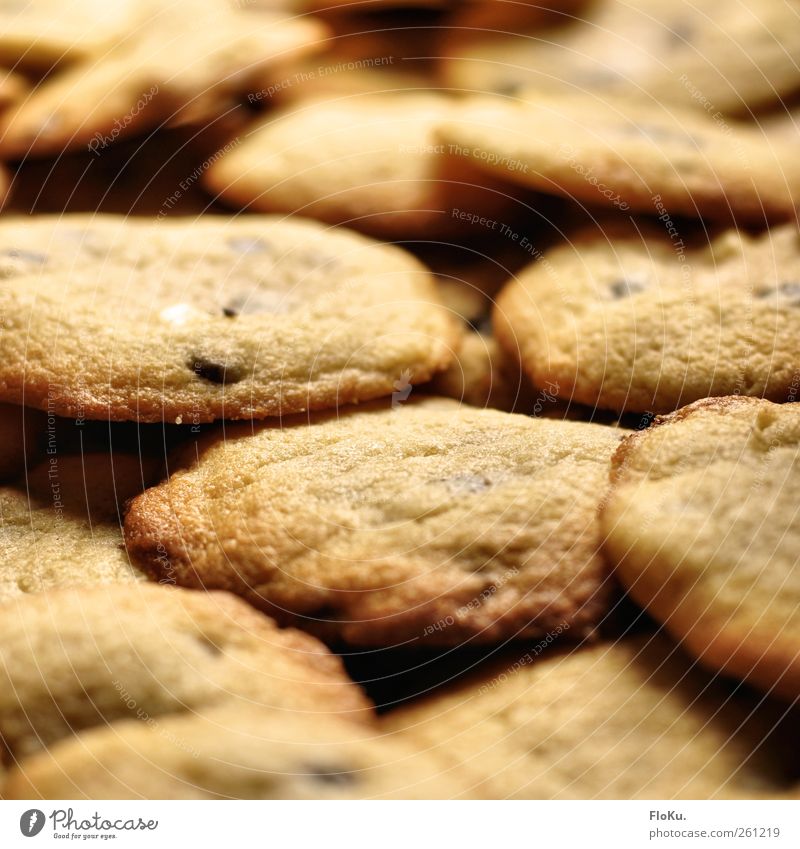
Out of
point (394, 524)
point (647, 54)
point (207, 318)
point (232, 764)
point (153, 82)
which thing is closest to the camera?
point (232, 764)

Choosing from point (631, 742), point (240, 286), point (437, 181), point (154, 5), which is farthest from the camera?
point (154, 5)

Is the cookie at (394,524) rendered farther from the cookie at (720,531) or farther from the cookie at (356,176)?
the cookie at (356,176)

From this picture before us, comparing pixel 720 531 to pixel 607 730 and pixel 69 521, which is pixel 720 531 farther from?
pixel 69 521

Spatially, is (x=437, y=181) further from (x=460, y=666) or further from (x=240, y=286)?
(x=460, y=666)

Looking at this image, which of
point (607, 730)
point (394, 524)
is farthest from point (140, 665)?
point (607, 730)

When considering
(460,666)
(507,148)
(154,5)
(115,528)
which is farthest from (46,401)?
(154,5)

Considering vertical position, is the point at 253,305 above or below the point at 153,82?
below

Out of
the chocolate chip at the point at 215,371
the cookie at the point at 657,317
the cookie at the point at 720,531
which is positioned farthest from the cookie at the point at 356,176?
the cookie at the point at 720,531

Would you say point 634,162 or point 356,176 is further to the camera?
point 356,176

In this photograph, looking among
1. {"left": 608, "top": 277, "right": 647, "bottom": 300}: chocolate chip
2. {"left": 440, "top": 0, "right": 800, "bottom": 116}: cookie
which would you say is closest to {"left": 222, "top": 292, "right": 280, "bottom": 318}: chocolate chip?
{"left": 608, "top": 277, "right": 647, "bottom": 300}: chocolate chip
